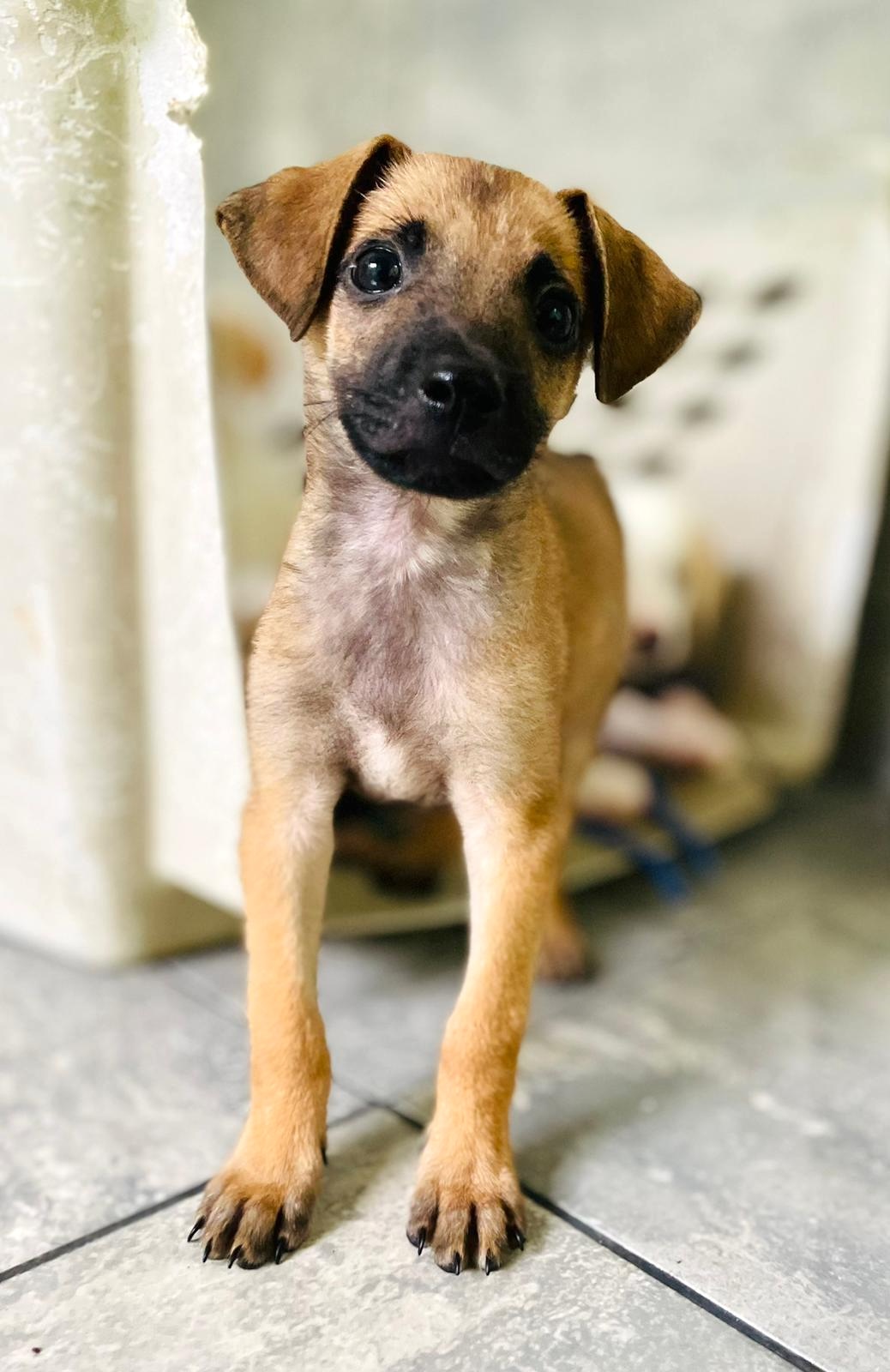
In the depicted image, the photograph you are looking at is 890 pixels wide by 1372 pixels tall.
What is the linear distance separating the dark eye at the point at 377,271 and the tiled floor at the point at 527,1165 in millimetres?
1189

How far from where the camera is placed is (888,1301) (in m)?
1.35

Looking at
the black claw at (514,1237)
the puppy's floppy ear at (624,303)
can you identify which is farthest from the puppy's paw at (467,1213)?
the puppy's floppy ear at (624,303)

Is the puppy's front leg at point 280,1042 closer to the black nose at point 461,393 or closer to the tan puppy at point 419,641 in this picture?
the tan puppy at point 419,641

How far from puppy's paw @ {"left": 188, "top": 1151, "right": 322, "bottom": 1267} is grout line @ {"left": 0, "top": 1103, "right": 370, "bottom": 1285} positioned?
0.08 metres

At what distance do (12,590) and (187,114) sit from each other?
0.82 metres

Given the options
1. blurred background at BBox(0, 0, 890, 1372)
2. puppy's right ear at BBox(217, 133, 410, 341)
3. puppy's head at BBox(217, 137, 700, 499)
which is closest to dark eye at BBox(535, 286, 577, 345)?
puppy's head at BBox(217, 137, 700, 499)

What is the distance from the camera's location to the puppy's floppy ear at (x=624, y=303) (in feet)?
4.66

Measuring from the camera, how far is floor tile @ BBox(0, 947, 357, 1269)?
147 centimetres

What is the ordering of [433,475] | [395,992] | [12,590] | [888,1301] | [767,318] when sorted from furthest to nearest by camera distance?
[767,318] < [395,992] < [12,590] < [888,1301] < [433,475]

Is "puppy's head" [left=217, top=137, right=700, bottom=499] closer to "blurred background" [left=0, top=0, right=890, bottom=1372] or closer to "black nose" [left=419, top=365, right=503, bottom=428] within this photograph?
"black nose" [left=419, top=365, right=503, bottom=428]

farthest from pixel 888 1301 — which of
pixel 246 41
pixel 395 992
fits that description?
pixel 246 41

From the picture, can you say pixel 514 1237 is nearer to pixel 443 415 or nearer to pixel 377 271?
pixel 443 415

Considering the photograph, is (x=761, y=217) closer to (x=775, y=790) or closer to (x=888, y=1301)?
(x=775, y=790)

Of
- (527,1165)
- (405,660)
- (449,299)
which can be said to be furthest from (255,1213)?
(449,299)
